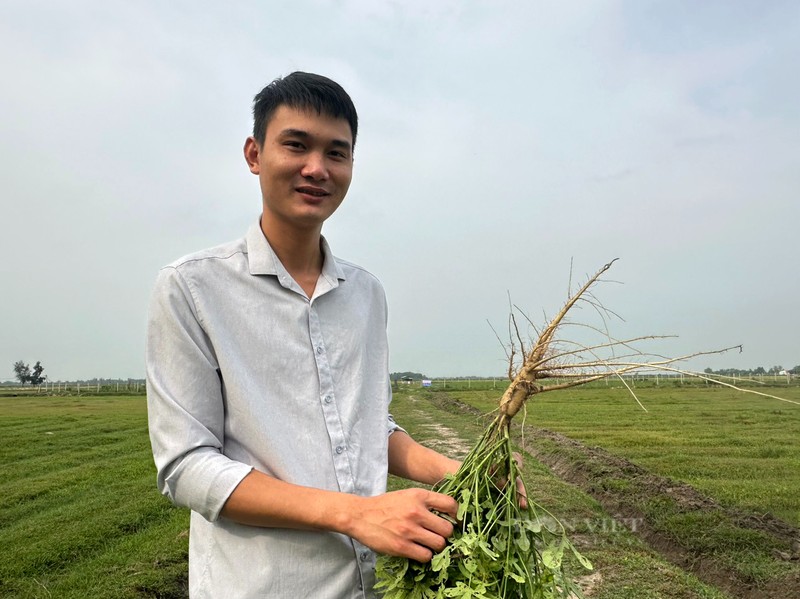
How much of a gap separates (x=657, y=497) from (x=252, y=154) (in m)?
10.0

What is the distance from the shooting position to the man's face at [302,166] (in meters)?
1.78

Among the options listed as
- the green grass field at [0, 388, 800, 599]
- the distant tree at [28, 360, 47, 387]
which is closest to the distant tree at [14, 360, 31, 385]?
the distant tree at [28, 360, 47, 387]

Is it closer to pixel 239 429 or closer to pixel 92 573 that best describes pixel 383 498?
pixel 239 429

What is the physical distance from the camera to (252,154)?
1.94m

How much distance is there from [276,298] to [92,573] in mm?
6689

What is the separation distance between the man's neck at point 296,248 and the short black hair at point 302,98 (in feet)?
0.90

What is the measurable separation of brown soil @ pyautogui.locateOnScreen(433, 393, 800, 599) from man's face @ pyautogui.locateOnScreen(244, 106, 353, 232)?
7178mm

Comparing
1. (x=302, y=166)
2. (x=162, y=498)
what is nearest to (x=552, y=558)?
(x=302, y=166)

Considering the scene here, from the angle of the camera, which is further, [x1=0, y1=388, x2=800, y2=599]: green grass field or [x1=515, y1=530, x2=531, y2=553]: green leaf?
[x1=0, y1=388, x2=800, y2=599]: green grass field

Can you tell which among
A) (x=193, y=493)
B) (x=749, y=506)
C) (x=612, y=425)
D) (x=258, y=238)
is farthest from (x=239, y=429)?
(x=612, y=425)

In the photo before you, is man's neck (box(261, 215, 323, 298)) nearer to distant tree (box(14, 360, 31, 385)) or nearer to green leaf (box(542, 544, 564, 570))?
green leaf (box(542, 544, 564, 570))

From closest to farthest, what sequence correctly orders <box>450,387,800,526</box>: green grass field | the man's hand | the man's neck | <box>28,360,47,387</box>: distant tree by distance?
1. the man's hand
2. the man's neck
3. <box>450,387,800,526</box>: green grass field
4. <box>28,360,47,387</box>: distant tree

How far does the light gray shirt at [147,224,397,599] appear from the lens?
5.11 feet

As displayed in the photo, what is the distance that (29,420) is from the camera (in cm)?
2502
